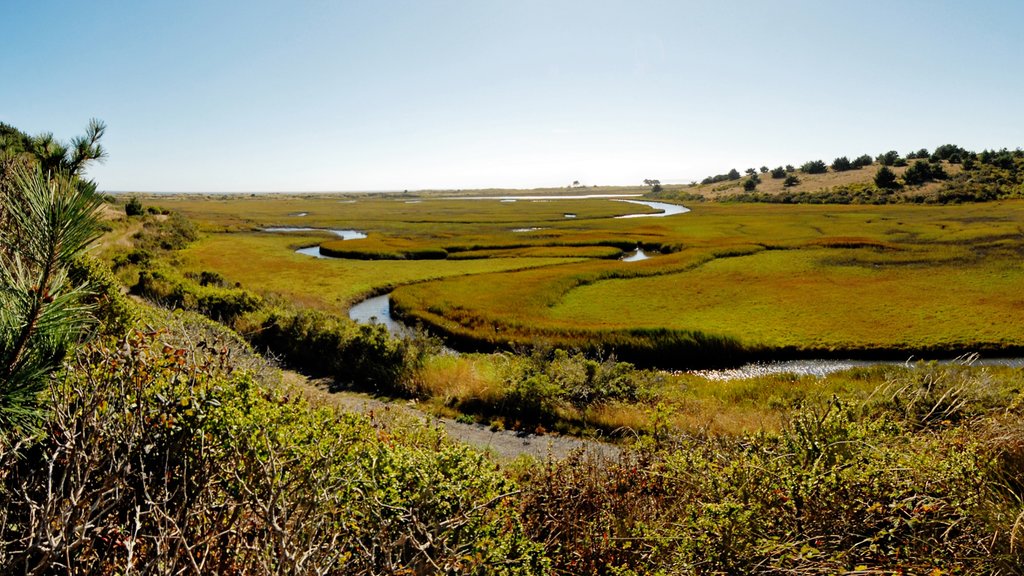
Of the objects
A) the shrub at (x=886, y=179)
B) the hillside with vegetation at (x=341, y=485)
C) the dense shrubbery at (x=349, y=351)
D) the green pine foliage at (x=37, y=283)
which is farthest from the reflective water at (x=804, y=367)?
the shrub at (x=886, y=179)

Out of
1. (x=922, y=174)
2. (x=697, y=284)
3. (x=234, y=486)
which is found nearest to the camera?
(x=234, y=486)

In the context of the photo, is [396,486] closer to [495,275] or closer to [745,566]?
[745,566]

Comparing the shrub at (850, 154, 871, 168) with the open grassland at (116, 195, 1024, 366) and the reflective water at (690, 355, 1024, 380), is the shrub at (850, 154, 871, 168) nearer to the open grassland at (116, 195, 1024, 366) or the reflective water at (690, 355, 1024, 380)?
the open grassland at (116, 195, 1024, 366)

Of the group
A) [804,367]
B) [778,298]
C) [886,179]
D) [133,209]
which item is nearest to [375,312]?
[804,367]

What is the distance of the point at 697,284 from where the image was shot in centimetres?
4162

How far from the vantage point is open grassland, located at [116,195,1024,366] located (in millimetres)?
27984

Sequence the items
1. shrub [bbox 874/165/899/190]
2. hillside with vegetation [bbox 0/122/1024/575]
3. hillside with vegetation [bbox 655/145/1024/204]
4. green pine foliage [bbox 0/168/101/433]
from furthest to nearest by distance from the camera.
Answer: shrub [bbox 874/165/899/190] → hillside with vegetation [bbox 655/145/1024/204] → hillside with vegetation [bbox 0/122/1024/575] → green pine foliage [bbox 0/168/101/433]

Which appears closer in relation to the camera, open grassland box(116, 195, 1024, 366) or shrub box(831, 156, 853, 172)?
open grassland box(116, 195, 1024, 366)

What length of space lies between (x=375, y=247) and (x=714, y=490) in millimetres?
61079

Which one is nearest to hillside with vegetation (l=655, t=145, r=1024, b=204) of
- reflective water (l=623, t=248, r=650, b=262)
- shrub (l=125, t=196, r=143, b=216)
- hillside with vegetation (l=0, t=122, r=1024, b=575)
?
reflective water (l=623, t=248, r=650, b=262)

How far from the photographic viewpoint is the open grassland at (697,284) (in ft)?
91.8

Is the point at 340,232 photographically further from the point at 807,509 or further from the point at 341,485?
the point at 807,509

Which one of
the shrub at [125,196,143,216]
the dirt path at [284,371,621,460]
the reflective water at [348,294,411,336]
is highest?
the shrub at [125,196,143,216]

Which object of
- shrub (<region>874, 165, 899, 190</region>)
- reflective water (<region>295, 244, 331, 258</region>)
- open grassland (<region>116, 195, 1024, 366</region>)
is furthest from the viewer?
shrub (<region>874, 165, 899, 190</region>)
